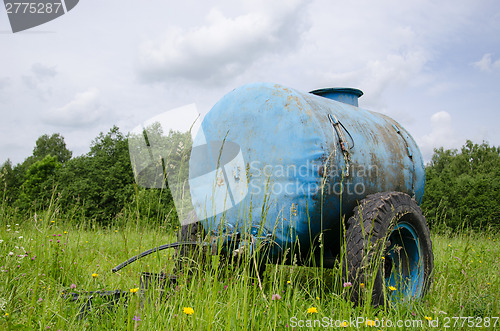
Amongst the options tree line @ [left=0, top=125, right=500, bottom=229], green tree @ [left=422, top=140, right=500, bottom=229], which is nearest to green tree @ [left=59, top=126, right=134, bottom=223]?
tree line @ [left=0, top=125, right=500, bottom=229]

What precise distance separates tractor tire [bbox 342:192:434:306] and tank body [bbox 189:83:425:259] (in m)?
0.17

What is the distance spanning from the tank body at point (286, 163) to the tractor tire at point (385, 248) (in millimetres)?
174

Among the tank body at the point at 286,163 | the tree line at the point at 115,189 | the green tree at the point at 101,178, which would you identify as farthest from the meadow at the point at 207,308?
the green tree at the point at 101,178

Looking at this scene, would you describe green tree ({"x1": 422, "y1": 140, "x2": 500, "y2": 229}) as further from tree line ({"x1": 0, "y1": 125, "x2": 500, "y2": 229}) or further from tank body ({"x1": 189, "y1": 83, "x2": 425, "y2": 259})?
tank body ({"x1": 189, "y1": 83, "x2": 425, "y2": 259})

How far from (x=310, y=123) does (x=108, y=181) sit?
20409 millimetres

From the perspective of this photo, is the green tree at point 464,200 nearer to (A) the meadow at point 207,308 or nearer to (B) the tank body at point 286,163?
(B) the tank body at point 286,163

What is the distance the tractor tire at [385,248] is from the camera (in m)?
2.33

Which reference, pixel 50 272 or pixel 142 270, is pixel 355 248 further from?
pixel 50 272

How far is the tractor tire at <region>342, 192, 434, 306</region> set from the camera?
7.64ft

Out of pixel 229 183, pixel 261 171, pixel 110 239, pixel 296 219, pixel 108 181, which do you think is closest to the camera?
pixel 296 219

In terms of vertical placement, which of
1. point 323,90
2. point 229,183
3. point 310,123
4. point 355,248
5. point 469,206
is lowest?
point 469,206

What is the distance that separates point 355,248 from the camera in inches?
95.5

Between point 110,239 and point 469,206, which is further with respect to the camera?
point 469,206

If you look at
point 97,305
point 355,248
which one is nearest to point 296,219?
point 355,248
